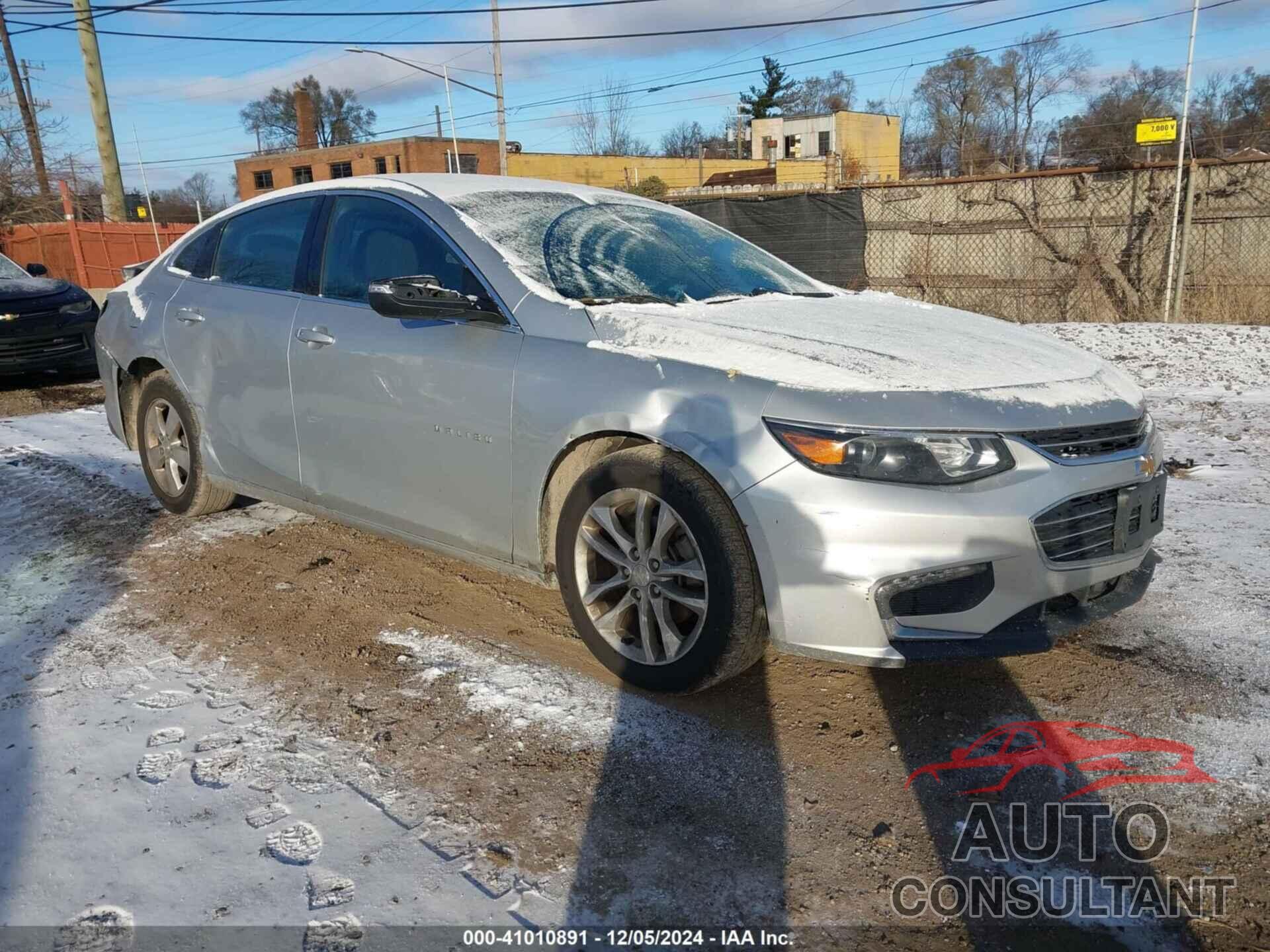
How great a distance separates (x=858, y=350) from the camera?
3014 mm

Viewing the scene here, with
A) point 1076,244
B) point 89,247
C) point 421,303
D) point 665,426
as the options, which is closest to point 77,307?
point 421,303

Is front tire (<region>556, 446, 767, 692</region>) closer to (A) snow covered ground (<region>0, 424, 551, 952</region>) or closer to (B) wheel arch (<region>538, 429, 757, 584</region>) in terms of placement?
(B) wheel arch (<region>538, 429, 757, 584</region>)

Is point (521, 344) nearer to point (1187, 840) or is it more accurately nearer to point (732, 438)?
point (732, 438)

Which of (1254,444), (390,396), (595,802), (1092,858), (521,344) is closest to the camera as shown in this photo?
(1092,858)

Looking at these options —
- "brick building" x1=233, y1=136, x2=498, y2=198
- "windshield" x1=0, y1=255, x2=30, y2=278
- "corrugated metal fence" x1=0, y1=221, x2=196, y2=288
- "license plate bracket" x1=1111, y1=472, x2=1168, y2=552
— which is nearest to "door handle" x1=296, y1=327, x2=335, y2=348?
"license plate bracket" x1=1111, y1=472, x2=1168, y2=552

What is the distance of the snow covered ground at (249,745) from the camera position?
2240 millimetres

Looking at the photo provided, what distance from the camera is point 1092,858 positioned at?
2332 millimetres

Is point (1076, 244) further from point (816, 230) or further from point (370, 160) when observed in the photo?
point (370, 160)

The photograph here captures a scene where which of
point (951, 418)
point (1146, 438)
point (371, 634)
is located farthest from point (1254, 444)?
point (371, 634)

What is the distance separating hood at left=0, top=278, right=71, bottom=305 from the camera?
31.2 ft

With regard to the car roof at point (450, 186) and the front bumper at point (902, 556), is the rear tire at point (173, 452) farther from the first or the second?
the front bumper at point (902, 556)

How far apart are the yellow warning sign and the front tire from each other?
40.7ft

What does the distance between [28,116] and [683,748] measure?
117ft

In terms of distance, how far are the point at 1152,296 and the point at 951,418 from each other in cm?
1130
